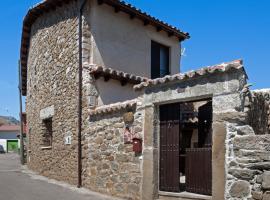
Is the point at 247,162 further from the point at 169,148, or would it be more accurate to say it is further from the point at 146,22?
the point at 146,22

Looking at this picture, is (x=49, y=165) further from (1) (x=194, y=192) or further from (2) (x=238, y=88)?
(2) (x=238, y=88)

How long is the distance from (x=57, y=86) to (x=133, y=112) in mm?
5148

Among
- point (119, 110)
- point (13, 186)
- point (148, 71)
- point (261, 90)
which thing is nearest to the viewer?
point (261, 90)

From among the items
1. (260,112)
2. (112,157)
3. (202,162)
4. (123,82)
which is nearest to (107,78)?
(123,82)

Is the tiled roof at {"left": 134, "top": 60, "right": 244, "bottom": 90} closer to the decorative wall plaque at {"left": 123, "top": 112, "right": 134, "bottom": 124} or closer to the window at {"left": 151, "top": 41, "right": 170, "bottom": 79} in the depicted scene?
the decorative wall plaque at {"left": 123, "top": 112, "right": 134, "bottom": 124}

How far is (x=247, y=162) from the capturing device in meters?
6.50

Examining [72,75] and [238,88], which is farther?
[72,75]

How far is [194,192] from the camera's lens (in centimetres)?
775

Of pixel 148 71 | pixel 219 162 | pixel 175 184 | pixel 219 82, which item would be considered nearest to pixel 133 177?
pixel 175 184

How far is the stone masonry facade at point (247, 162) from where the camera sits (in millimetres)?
6289

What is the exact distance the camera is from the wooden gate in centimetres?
748

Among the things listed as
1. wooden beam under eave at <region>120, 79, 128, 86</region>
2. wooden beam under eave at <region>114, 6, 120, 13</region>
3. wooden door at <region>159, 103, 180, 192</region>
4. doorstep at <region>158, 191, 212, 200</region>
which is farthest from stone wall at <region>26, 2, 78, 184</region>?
doorstep at <region>158, 191, 212, 200</region>

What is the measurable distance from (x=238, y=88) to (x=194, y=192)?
238cm

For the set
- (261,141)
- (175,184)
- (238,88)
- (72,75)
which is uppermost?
(72,75)
